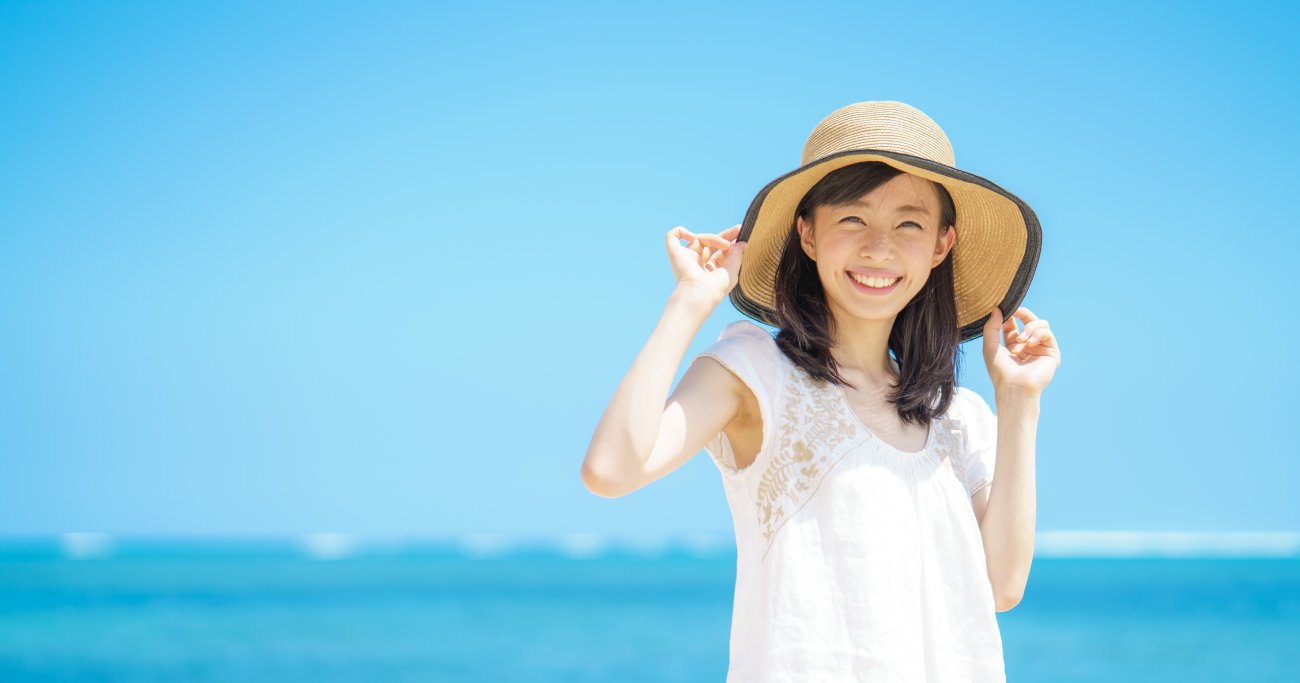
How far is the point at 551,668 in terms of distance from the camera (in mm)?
15250

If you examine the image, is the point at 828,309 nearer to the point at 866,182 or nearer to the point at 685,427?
the point at 866,182

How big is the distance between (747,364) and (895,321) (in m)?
0.47

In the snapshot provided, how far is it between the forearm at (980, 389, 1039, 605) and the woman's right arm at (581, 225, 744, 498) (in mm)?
537

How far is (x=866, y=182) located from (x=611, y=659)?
14.6 meters

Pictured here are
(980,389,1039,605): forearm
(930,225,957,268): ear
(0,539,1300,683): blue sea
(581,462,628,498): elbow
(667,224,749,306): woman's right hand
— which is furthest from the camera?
(0,539,1300,683): blue sea

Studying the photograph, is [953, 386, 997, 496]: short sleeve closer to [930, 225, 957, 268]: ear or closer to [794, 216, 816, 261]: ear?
[930, 225, 957, 268]: ear

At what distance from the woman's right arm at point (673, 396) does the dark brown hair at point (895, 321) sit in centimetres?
17

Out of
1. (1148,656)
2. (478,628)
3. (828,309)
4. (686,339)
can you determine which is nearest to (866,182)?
(828,309)

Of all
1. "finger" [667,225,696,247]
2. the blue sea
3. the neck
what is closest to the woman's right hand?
"finger" [667,225,696,247]

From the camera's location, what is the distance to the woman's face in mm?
2252

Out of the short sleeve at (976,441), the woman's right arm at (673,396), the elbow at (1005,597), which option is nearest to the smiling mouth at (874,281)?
the woman's right arm at (673,396)

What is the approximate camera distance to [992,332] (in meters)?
2.51

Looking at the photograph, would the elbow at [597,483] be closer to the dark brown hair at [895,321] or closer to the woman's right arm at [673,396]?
the woman's right arm at [673,396]

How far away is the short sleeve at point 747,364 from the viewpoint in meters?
2.15
